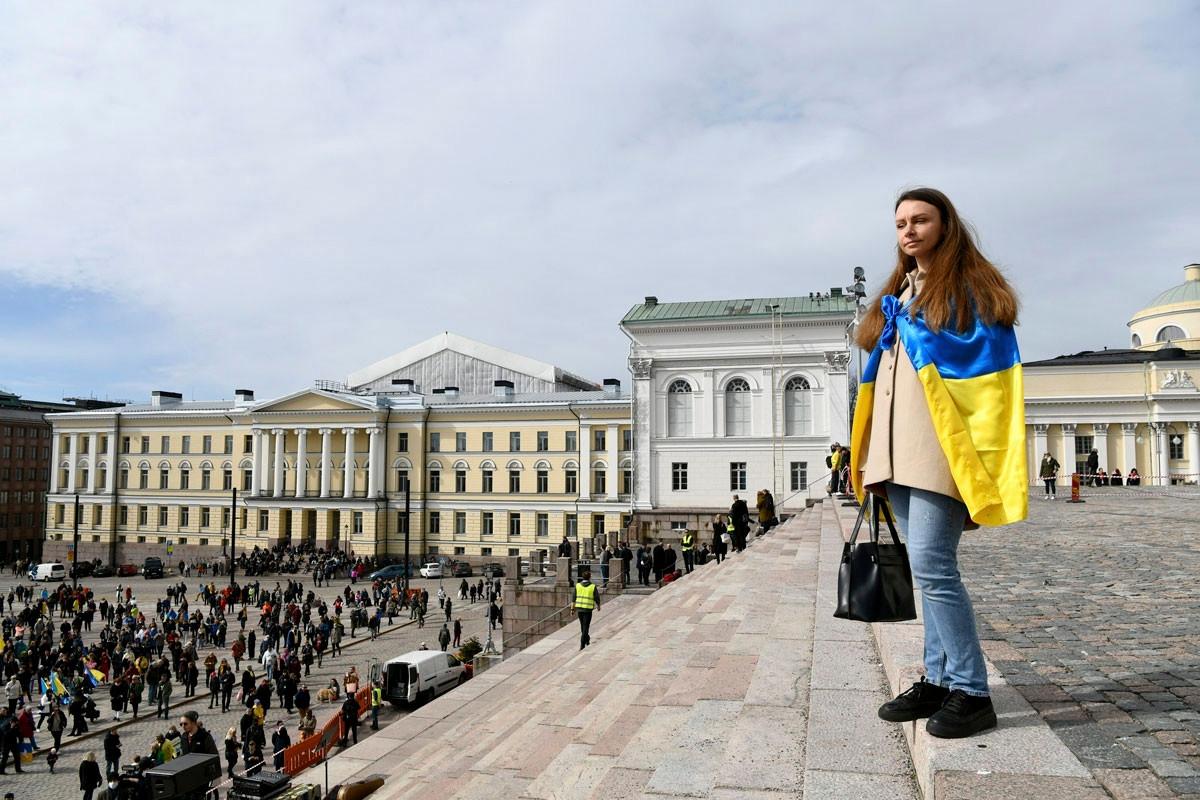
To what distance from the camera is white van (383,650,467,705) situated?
1831cm

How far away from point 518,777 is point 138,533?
6706 centimetres

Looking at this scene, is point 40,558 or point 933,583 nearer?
point 933,583

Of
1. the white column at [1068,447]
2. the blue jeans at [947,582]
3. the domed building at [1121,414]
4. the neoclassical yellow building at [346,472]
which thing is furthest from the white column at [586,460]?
the blue jeans at [947,582]

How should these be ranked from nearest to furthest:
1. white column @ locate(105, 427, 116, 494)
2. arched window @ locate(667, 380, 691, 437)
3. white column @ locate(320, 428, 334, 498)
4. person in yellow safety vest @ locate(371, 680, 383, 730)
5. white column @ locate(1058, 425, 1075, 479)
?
person in yellow safety vest @ locate(371, 680, 383, 730), arched window @ locate(667, 380, 691, 437), white column @ locate(1058, 425, 1075, 479), white column @ locate(320, 428, 334, 498), white column @ locate(105, 427, 116, 494)

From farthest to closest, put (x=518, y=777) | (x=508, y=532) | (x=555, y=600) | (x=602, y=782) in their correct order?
(x=508, y=532)
(x=555, y=600)
(x=518, y=777)
(x=602, y=782)

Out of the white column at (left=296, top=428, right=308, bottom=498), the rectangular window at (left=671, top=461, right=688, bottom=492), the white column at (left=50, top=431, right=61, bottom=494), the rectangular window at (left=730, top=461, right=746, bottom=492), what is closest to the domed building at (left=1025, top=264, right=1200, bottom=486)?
the rectangular window at (left=730, top=461, right=746, bottom=492)

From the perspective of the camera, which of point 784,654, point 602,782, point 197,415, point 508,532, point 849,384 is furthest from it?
point 197,415

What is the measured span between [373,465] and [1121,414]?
48227 millimetres

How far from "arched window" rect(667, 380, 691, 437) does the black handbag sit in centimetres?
3843

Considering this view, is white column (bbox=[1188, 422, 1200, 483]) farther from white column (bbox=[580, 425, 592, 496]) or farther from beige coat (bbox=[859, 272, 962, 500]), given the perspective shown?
beige coat (bbox=[859, 272, 962, 500])

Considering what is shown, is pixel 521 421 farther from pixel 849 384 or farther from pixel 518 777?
pixel 518 777

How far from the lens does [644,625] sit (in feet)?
30.1

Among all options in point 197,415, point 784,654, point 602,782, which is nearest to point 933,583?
point 602,782

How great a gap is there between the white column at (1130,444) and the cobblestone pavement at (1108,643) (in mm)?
43696
